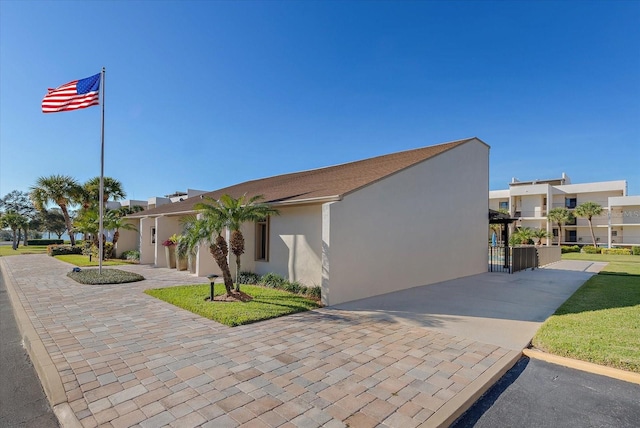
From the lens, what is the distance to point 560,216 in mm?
42000

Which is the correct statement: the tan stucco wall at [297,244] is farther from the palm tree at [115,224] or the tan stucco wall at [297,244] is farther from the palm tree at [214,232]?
the palm tree at [115,224]

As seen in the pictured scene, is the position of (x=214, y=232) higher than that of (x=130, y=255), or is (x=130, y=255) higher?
(x=214, y=232)

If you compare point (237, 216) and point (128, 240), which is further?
point (128, 240)

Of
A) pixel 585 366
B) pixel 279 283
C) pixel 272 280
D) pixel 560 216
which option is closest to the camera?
pixel 585 366

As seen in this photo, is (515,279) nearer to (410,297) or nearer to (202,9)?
(410,297)

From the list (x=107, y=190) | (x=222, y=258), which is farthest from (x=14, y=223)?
(x=222, y=258)

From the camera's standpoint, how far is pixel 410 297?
9547mm

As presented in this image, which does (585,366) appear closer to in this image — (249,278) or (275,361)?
(275,361)

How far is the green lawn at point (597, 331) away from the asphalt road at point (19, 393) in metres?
7.46

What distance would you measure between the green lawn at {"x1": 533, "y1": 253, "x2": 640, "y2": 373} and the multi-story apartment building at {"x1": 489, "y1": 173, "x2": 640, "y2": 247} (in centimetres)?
3909

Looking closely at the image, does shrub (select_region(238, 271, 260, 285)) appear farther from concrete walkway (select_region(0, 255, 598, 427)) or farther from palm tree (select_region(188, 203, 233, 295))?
concrete walkway (select_region(0, 255, 598, 427))

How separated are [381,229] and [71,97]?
12.9 m

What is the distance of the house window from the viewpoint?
12.1 metres

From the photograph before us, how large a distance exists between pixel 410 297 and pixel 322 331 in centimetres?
437
